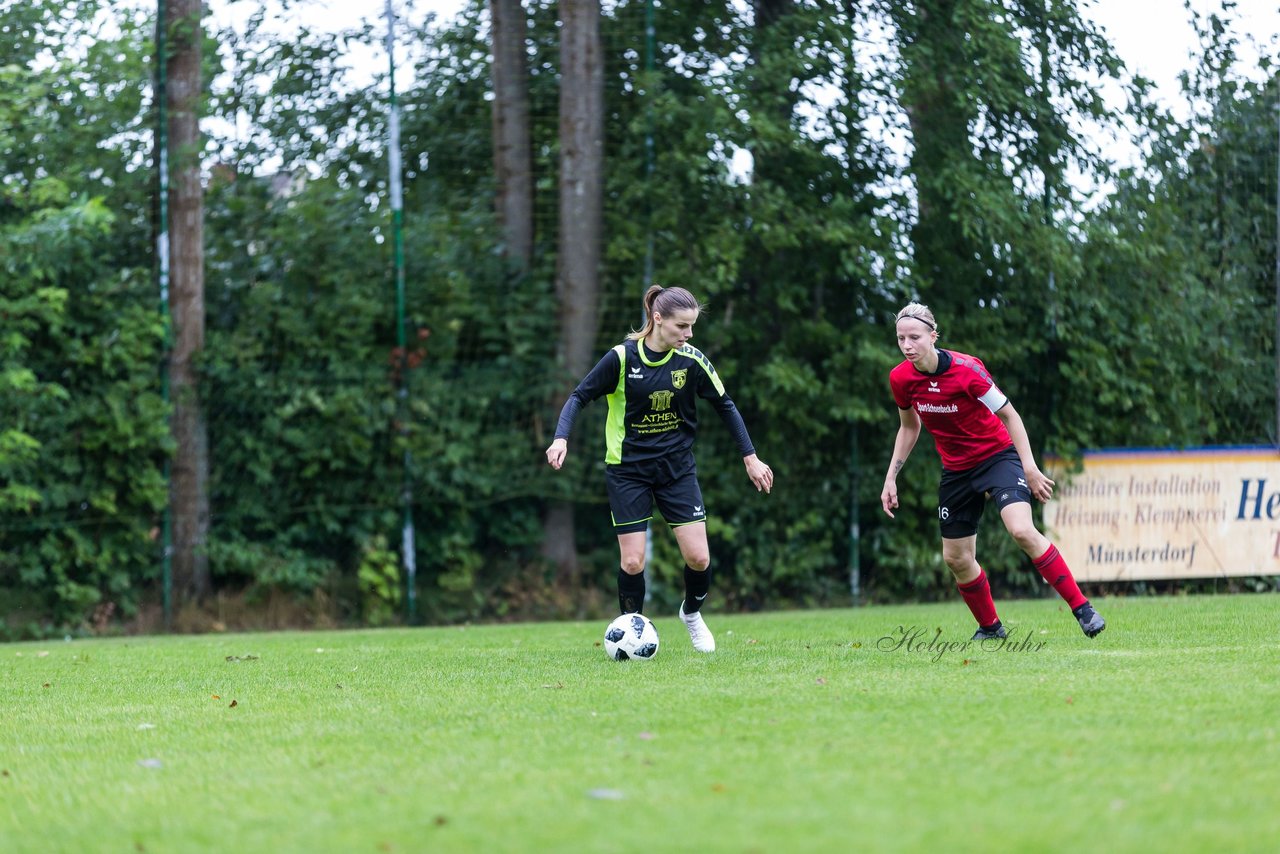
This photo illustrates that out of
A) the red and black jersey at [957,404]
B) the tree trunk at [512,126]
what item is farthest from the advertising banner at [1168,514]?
the red and black jersey at [957,404]

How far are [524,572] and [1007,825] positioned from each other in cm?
1052

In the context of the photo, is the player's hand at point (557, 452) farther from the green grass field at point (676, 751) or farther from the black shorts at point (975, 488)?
the black shorts at point (975, 488)

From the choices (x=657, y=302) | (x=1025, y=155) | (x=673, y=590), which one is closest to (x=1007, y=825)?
(x=657, y=302)

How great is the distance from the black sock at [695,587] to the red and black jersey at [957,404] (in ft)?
4.45

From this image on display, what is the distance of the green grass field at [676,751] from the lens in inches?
134

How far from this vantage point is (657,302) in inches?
291

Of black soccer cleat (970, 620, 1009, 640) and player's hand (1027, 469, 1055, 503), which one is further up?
player's hand (1027, 469, 1055, 503)

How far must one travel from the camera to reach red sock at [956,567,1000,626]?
303 inches

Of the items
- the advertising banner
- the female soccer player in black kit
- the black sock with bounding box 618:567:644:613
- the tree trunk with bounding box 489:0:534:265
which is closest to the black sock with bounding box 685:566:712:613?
the female soccer player in black kit

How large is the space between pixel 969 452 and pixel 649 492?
167 centimetres

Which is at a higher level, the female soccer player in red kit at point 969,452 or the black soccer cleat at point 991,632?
the female soccer player in red kit at point 969,452

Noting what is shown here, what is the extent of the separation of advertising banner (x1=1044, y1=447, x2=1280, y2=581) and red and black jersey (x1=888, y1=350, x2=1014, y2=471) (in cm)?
660

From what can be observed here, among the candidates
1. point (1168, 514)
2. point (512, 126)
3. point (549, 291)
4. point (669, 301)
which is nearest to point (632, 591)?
point (669, 301)

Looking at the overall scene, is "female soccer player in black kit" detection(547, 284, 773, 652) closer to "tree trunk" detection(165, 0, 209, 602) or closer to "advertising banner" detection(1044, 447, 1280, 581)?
"tree trunk" detection(165, 0, 209, 602)
